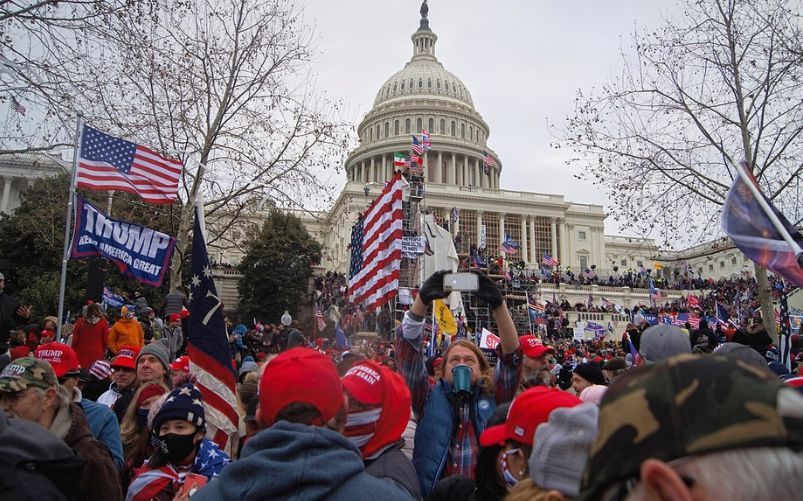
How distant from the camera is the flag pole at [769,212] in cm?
322

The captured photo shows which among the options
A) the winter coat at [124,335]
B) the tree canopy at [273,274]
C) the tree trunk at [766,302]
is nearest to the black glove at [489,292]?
the winter coat at [124,335]

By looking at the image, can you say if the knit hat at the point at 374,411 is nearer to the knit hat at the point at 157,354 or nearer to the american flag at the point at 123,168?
the knit hat at the point at 157,354

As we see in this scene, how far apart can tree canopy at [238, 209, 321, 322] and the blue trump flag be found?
92.0ft

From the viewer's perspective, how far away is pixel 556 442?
1498mm

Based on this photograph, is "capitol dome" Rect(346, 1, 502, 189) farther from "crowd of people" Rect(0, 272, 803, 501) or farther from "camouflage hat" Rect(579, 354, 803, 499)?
"camouflage hat" Rect(579, 354, 803, 499)

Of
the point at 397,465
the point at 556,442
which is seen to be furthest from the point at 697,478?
the point at 397,465

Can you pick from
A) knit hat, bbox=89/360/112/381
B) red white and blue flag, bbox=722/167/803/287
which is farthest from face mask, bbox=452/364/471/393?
knit hat, bbox=89/360/112/381

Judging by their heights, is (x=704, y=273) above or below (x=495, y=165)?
below

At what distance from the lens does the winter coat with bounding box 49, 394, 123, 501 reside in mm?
2570

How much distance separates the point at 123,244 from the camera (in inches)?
286

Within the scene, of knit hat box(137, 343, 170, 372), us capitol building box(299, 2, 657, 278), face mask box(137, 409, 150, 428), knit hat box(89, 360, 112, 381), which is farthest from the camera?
us capitol building box(299, 2, 657, 278)

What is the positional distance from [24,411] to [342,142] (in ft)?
43.6

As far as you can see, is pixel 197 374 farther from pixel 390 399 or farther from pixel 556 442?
pixel 556 442

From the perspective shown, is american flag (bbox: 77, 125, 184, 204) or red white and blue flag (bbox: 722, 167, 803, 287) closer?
red white and blue flag (bbox: 722, 167, 803, 287)
